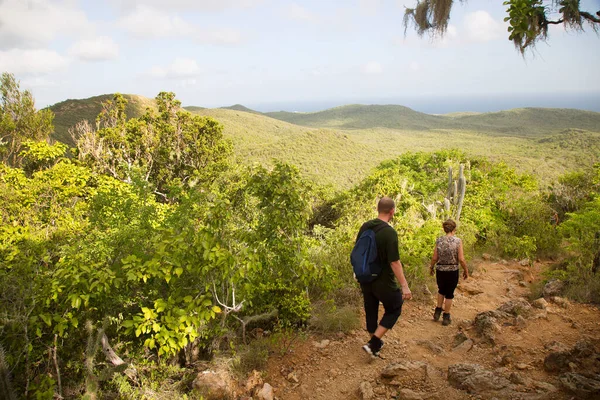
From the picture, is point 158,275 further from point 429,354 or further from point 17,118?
point 17,118

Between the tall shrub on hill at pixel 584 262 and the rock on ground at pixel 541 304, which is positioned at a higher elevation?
the tall shrub on hill at pixel 584 262

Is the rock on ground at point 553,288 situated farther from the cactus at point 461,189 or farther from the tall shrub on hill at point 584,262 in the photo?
the cactus at point 461,189

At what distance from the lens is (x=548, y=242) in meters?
8.30

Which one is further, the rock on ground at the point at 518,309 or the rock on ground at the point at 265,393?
the rock on ground at the point at 518,309

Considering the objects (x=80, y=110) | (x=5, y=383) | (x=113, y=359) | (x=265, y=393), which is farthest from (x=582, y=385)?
(x=80, y=110)

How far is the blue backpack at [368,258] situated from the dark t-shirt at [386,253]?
0.11ft

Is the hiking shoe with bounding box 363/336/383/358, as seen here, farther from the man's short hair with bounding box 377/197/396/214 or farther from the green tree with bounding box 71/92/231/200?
the green tree with bounding box 71/92/231/200

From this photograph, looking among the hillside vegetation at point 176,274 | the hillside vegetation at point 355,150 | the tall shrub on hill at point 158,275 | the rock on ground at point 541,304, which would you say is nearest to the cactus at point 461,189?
the hillside vegetation at point 176,274

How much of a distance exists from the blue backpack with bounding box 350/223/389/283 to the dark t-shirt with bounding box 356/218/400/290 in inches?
1.4

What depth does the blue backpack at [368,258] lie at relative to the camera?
342 centimetres

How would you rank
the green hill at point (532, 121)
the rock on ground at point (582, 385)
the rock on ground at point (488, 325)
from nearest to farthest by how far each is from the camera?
the rock on ground at point (582, 385) < the rock on ground at point (488, 325) < the green hill at point (532, 121)

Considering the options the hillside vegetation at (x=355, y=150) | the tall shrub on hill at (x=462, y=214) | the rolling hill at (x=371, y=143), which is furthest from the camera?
the rolling hill at (x=371, y=143)

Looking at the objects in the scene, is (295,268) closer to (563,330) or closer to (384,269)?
(384,269)

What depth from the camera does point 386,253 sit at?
339 cm
